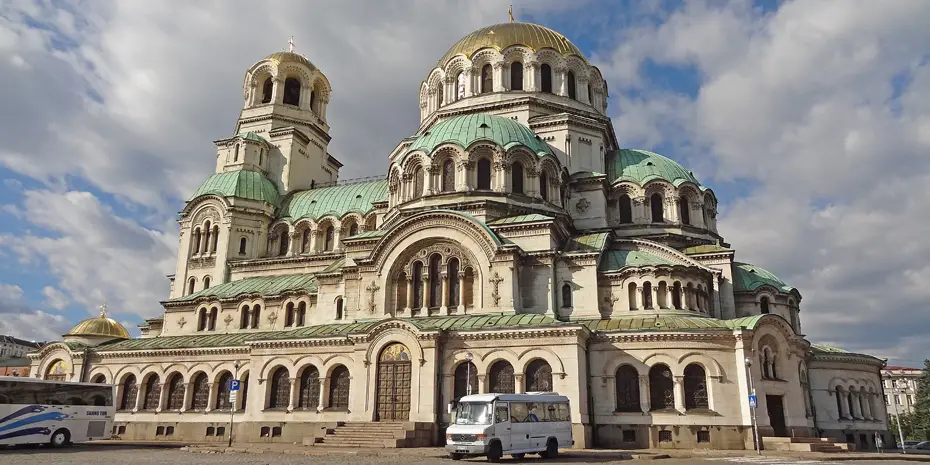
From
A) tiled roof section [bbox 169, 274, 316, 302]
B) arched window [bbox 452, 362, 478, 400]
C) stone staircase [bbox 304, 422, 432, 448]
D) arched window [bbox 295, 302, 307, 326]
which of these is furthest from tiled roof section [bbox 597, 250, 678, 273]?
arched window [bbox 295, 302, 307, 326]

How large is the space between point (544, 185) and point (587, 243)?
14.6ft

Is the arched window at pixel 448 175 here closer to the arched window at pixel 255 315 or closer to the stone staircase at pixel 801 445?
the arched window at pixel 255 315

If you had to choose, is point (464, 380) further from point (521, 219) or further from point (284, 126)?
point (284, 126)

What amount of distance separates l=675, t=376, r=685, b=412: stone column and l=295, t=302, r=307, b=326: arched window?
2043cm

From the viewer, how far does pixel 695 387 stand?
27.8 m

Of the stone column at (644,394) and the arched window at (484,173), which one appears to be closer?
the stone column at (644,394)

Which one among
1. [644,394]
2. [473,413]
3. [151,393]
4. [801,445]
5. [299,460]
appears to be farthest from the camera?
[151,393]

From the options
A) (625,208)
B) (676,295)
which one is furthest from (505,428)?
(625,208)

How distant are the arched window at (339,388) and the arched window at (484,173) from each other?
39.1 feet

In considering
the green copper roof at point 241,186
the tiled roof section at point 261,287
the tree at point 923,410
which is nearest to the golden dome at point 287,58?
the green copper roof at point 241,186

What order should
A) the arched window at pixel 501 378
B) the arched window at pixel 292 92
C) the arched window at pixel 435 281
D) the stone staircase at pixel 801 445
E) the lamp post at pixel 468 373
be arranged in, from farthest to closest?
the arched window at pixel 292 92 → the arched window at pixel 435 281 → the arched window at pixel 501 378 → the lamp post at pixel 468 373 → the stone staircase at pixel 801 445

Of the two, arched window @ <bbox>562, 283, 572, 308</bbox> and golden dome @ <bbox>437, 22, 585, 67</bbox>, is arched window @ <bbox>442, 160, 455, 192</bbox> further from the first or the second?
golden dome @ <bbox>437, 22, 585, 67</bbox>

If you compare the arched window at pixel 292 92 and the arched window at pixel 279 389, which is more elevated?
the arched window at pixel 292 92

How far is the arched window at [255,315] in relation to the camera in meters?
38.8
